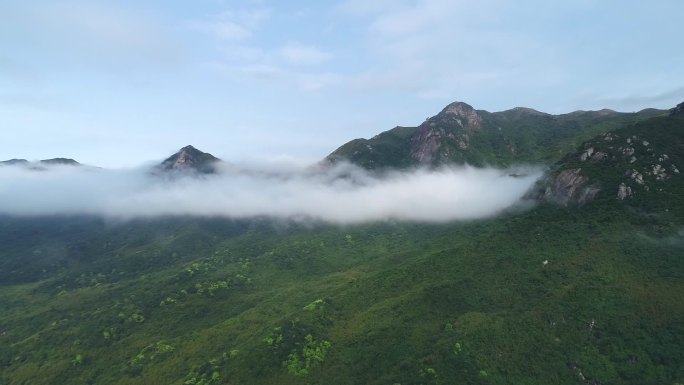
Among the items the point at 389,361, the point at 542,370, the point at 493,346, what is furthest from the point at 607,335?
the point at 389,361

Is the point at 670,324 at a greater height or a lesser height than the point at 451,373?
greater

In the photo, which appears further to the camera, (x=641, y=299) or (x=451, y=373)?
(x=641, y=299)

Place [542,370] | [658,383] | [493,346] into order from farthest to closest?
[493,346] → [542,370] → [658,383]

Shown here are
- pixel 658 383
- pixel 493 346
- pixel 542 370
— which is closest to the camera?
pixel 658 383

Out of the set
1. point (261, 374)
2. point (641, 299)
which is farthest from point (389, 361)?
point (641, 299)

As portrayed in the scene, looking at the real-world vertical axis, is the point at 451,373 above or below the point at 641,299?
below

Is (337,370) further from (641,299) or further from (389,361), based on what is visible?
(641,299)

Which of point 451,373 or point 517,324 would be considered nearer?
point 451,373

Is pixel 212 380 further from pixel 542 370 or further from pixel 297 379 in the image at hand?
pixel 542 370

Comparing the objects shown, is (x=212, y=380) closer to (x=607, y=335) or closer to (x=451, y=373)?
(x=451, y=373)
